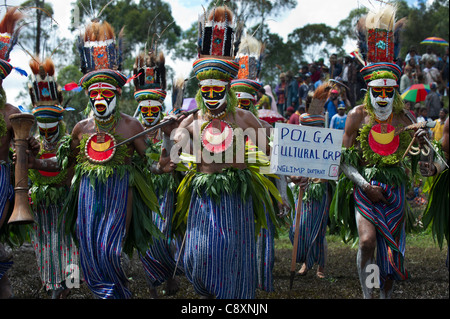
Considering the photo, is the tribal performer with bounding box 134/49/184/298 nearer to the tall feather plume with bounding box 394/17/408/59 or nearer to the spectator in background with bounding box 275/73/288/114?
the tall feather plume with bounding box 394/17/408/59

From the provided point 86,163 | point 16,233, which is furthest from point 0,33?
point 16,233

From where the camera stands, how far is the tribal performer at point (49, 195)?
705cm

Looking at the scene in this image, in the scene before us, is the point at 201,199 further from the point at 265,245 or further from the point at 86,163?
the point at 265,245

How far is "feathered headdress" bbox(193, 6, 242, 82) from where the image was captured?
5914mm

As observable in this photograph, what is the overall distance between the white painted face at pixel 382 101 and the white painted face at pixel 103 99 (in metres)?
2.68

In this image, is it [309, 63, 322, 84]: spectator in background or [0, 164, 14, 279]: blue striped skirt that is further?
[309, 63, 322, 84]: spectator in background

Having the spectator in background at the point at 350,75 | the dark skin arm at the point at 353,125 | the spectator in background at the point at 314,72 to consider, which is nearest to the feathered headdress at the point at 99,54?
the dark skin arm at the point at 353,125

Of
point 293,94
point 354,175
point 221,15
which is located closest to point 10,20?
point 221,15

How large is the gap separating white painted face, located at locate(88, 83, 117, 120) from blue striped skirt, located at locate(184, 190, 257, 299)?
1.17 m

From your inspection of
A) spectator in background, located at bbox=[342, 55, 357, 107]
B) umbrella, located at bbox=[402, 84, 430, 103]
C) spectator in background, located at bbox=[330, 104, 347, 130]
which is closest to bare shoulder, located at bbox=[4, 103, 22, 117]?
spectator in background, located at bbox=[330, 104, 347, 130]

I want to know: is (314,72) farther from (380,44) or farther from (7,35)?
(7,35)

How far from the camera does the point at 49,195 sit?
7.06m

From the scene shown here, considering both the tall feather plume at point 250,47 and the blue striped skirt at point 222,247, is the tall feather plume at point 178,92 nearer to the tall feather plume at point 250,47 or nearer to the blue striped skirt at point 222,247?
the tall feather plume at point 250,47

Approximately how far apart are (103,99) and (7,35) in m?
1.29
